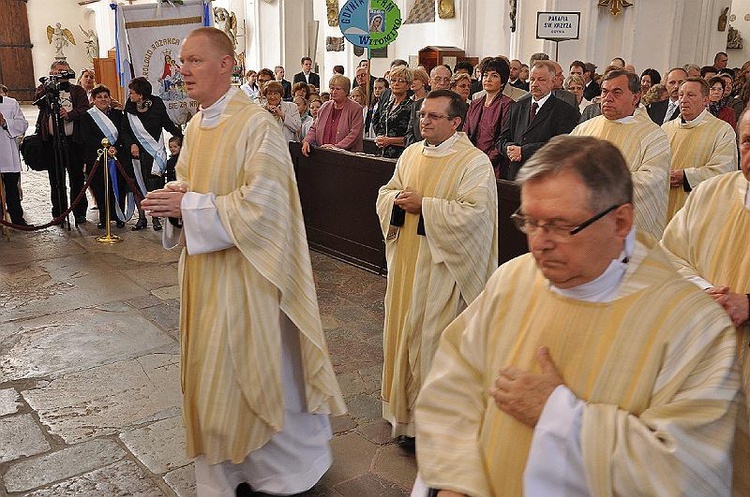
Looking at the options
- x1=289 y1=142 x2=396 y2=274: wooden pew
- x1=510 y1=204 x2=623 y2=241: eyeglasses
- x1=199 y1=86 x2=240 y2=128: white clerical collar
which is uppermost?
x1=199 y1=86 x2=240 y2=128: white clerical collar

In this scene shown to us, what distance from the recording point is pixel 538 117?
6.60m

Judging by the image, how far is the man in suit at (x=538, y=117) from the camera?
6586mm

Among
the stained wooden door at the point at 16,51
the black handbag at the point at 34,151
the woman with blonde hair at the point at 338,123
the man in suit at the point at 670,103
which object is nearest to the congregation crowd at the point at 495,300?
the man in suit at the point at 670,103

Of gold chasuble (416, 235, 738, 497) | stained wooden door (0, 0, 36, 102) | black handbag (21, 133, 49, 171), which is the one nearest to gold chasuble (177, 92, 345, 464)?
gold chasuble (416, 235, 738, 497)

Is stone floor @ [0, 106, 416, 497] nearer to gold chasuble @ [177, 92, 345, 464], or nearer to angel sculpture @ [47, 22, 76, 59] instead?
gold chasuble @ [177, 92, 345, 464]

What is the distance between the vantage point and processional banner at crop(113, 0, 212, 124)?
8.38 m

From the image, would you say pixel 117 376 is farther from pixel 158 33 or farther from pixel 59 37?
pixel 59 37

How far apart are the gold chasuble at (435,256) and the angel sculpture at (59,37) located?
1222 inches

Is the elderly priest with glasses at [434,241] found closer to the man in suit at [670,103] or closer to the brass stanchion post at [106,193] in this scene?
the man in suit at [670,103]

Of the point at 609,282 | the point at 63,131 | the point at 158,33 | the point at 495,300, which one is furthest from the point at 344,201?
the point at 609,282

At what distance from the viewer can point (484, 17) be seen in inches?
596

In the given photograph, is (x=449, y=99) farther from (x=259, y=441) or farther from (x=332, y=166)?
(x=332, y=166)

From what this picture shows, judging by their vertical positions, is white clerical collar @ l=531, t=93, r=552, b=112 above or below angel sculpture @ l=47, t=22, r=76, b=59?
below

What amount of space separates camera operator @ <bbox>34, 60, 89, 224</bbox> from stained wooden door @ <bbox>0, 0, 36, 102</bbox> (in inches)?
923
